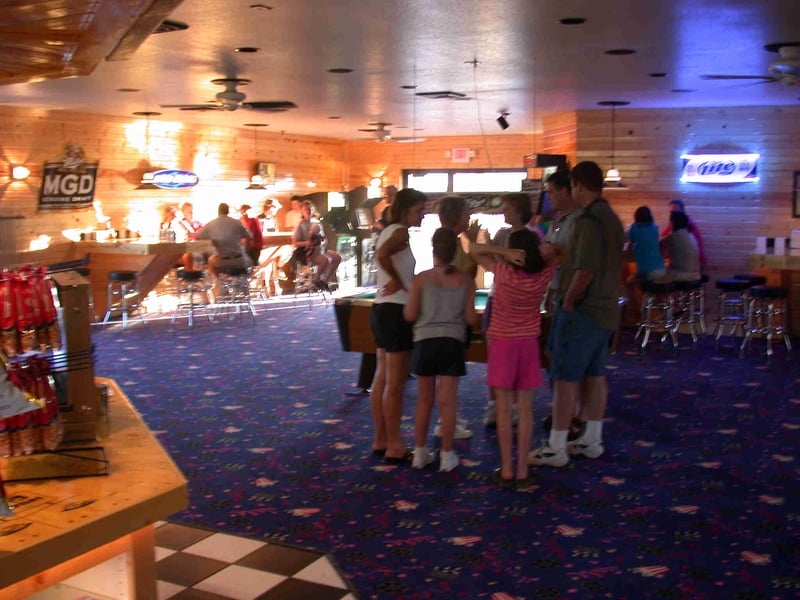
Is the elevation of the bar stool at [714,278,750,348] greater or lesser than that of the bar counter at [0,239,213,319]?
lesser

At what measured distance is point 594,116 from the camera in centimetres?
1070

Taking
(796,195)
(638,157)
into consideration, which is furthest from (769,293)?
(638,157)

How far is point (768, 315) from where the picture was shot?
29.2 feet

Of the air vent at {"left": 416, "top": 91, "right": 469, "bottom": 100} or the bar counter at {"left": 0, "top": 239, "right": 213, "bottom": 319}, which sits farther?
the bar counter at {"left": 0, "top": 239, "right": 213, "bottom": 319}

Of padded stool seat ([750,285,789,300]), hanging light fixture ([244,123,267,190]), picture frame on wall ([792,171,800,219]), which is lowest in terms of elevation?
padded stool seat ([750,285,789,300])

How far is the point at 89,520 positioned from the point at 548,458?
3.26 m

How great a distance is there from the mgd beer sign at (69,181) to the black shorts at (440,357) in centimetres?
806

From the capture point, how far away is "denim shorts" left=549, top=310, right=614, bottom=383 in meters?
4.64

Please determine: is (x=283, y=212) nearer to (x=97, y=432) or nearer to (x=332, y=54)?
(x=332, y=54)

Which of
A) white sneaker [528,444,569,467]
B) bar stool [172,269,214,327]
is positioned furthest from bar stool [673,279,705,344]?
bar stool [172,269,214,327]

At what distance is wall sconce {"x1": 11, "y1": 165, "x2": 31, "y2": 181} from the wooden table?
9241 millimetres

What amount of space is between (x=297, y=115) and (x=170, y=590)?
9.42 meters

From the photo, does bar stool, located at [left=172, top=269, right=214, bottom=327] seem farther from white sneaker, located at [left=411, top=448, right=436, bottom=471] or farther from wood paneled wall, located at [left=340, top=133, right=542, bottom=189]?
white sneaker, located at [left=411, top=448, right=436, bottom=471]

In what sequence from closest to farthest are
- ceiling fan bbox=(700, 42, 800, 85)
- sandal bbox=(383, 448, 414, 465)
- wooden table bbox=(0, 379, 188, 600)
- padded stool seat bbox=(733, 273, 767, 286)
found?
wooden table bbox=(0, 379, 188, 600) → sandal bbox=(383, 448, 414, 465) → ceiling fan bbox=(700, 42, 800, 85) → padded stool seat bbox=(733, 273, 767, 286)
